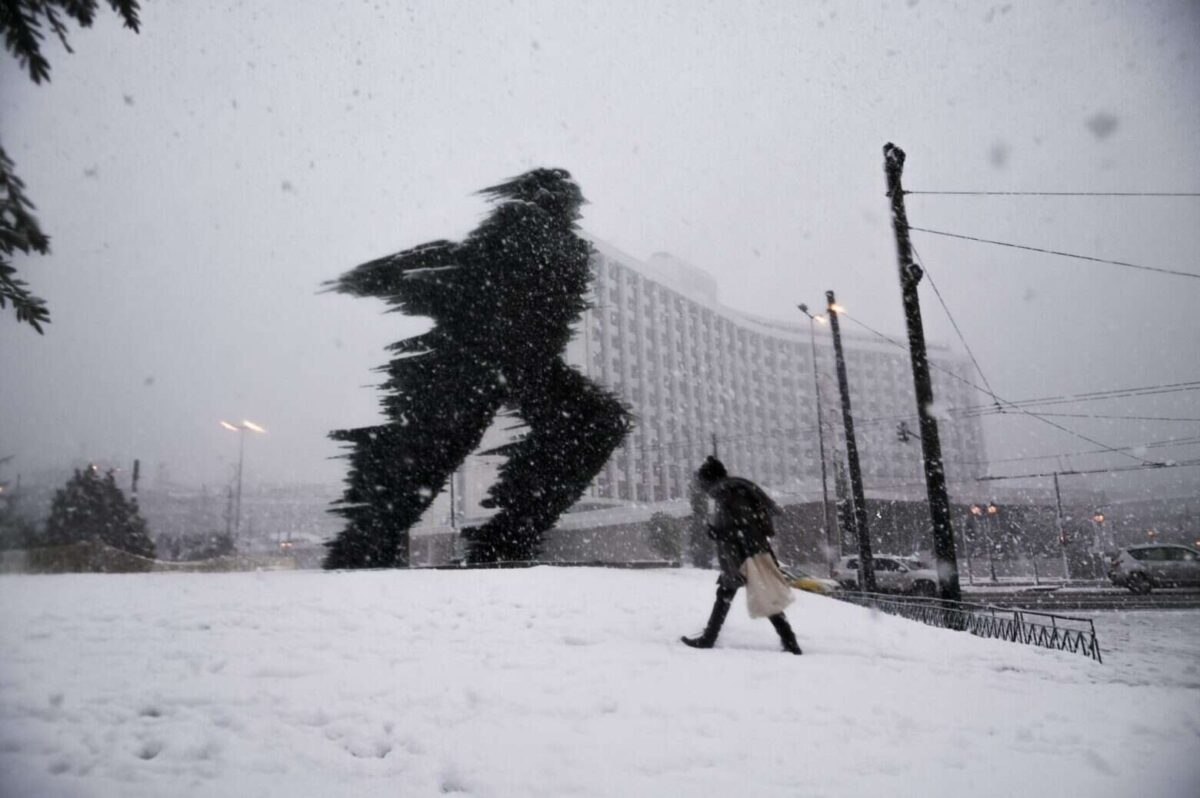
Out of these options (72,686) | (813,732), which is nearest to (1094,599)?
(813,732)

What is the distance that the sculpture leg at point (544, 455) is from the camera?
12.5 meters

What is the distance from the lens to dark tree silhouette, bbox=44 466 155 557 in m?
34.6

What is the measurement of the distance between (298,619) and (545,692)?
292 cm

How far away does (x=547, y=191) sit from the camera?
1312 cm

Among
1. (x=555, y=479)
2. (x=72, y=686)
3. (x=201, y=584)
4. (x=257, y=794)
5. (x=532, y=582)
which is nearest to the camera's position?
(x=257, y=794)

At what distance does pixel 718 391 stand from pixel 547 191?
8005 cm

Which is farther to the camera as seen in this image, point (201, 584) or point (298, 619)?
point (201, 584)

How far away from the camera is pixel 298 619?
5.82 metres

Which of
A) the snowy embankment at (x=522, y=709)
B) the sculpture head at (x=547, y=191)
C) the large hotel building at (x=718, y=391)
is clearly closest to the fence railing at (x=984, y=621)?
the snowy embankment at (x=522, y=709)

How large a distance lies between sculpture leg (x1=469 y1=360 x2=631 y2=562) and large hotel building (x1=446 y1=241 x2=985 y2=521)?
3258cm

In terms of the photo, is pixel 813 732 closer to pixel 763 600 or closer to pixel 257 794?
pixel 763 600

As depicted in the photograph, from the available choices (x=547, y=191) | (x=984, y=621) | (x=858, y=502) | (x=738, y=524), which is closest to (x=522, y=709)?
(x=738, y=524)

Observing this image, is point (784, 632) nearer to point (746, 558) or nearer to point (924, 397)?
point (746, 558)

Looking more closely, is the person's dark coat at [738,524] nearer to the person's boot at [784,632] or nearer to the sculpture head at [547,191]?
the person's boot at [784,632]
